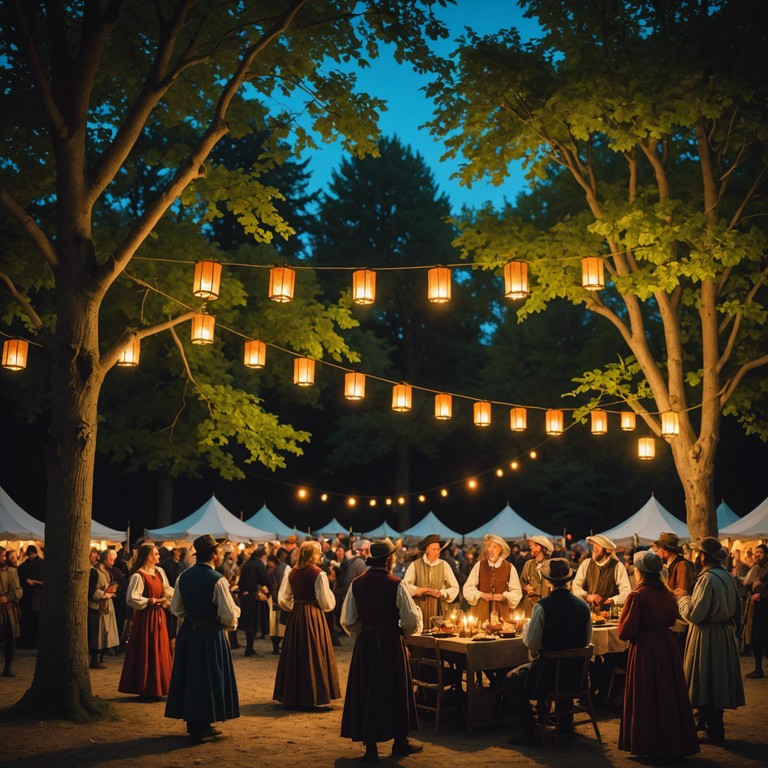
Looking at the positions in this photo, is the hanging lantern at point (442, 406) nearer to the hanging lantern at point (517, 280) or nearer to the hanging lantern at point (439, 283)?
the hanging lantern at point (439, 283)

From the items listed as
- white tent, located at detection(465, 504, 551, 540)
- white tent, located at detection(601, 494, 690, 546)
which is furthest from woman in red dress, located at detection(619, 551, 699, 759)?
white tent, located at detection(465, 504, 551, 540)

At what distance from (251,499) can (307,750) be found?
27.0 m

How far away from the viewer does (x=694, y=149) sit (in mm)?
16750

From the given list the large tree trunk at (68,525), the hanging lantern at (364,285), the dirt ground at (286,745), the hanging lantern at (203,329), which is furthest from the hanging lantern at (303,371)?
the dirt ground at (286,745)

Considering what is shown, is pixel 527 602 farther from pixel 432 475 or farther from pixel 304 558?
pixel 432 475

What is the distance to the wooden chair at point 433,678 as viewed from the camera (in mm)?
8188

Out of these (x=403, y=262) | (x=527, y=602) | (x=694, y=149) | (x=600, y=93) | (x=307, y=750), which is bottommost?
(x=307, y=750)

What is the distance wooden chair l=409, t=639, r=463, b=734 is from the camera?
8.19 metres

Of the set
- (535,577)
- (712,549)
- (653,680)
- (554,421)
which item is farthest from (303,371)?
(653,680)

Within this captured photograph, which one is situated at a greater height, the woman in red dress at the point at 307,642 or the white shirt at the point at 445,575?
the white shirt at the point at 445,575

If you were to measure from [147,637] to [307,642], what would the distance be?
2.01 m

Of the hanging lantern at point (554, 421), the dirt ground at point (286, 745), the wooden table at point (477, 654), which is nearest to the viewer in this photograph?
the dirt ground at point (286, 745)

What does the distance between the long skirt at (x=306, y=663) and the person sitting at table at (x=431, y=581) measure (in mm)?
1162

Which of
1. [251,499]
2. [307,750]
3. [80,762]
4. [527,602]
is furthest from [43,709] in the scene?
[251,499]
